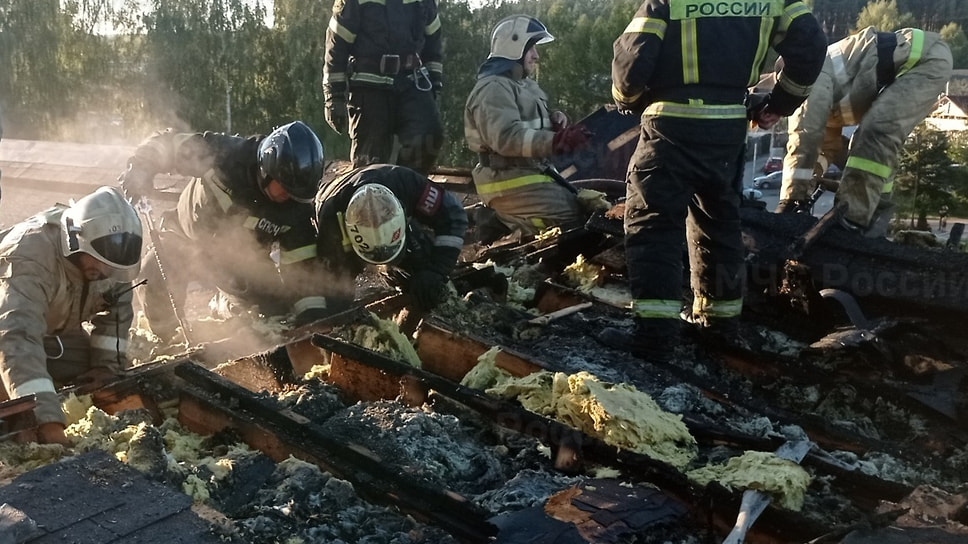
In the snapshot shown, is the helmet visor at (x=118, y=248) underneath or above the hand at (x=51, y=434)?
above

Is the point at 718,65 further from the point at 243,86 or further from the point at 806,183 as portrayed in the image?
the point at 243,86

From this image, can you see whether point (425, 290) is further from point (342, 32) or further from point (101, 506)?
point (342, 32)

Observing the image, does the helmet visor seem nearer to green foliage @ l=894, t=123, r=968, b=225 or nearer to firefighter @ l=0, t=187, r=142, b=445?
firefighter @ l=0, t=187, r=142, b=445

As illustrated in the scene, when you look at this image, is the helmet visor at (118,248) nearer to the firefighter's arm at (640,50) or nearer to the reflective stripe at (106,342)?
the reflective stripe at (106,342)

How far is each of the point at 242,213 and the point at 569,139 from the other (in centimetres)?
245

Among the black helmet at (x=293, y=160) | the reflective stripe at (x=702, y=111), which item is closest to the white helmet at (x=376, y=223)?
the black helmet at (x=293, y=160)

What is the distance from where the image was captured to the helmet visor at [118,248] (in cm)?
330

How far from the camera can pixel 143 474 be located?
2.28m

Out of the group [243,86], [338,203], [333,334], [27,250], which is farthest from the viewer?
[243,86]

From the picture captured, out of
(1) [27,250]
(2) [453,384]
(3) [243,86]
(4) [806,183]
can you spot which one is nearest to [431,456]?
(2) [453,384]

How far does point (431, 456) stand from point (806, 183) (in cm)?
409

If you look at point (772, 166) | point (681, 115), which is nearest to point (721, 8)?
point (681, 115)

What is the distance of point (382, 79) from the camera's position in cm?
649

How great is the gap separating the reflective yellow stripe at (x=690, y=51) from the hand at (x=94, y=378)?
2.90 m
